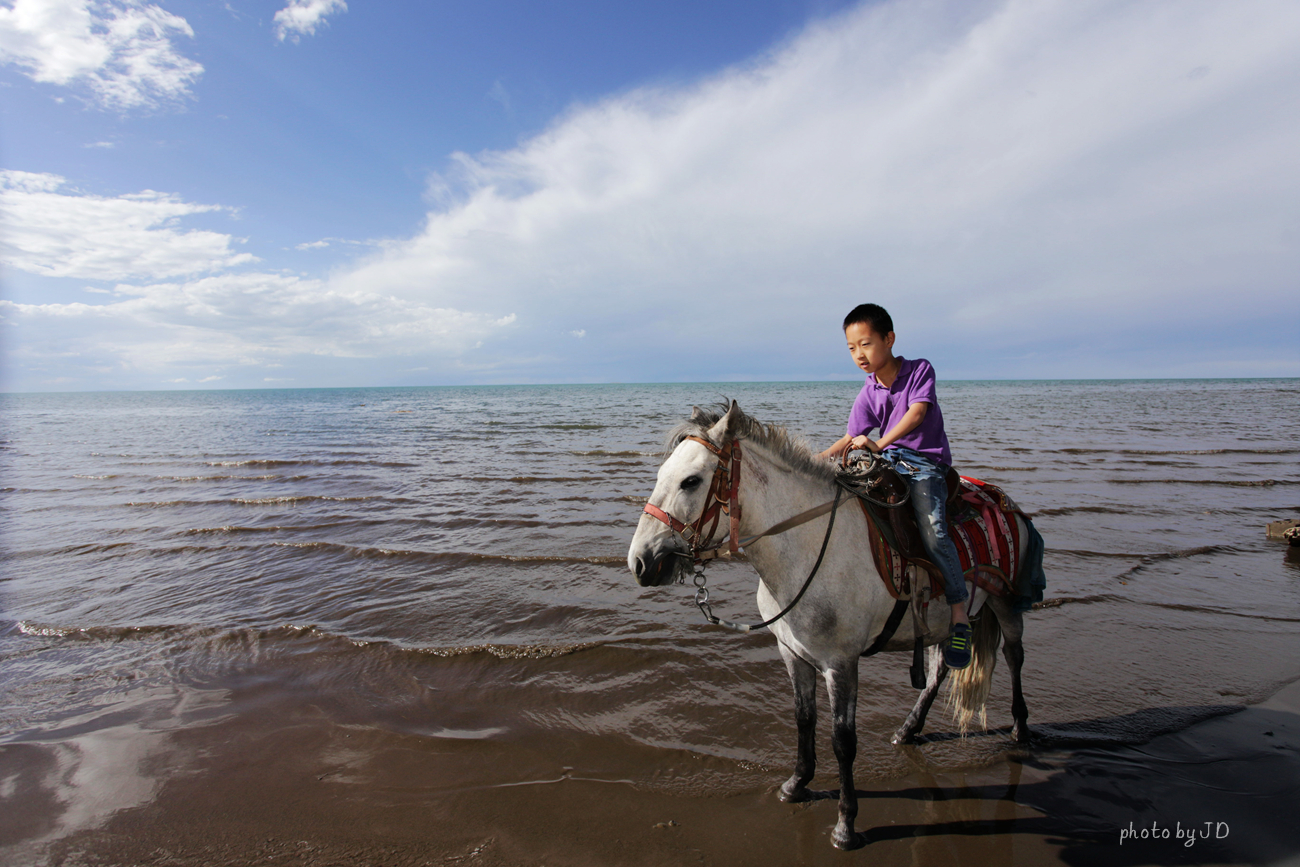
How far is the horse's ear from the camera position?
278cm

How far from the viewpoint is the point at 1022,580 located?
372cm

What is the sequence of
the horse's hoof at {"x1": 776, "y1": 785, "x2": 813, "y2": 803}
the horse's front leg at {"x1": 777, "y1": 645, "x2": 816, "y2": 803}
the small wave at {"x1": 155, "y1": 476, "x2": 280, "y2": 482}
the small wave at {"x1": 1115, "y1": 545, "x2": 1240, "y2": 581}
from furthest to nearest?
the small wave at {"x1": 155, "y1": 476, "x2": 280, "y2": 482}
the small wave at {"x1": 1115, "y1": 545, "x2": 1240, "y2": 581}
the horse's hoof at {"x1": 776, "y1": 785, "x2": 813, "y2": 803}
the horse's front leg at {"x1": 777, "y1": 645, "x2": 816, "y2": 803}

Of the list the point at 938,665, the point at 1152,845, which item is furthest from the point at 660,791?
the point at 1152,845

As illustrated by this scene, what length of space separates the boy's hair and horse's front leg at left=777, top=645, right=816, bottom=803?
2.19 m

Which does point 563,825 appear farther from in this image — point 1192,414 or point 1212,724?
point 1192,414

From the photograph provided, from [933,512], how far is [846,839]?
206 centimetres

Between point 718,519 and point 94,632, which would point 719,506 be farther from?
point 94,632

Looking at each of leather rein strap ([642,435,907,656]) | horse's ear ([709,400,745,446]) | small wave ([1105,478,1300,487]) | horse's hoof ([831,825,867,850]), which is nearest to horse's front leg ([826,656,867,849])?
horse's hoof ([831,825,867,850])

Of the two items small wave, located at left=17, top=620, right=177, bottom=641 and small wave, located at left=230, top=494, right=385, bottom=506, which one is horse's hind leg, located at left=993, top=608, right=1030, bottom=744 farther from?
small wave, located at left=230, top=494, right=385, bottom=506

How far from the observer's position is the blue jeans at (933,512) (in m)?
3.17

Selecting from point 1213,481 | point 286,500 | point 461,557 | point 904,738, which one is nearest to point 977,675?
point 904,738

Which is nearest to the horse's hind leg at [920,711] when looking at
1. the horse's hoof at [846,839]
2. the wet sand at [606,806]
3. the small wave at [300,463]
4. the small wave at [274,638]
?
the wet sand at [606,806]

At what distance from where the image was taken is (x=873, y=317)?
334cm

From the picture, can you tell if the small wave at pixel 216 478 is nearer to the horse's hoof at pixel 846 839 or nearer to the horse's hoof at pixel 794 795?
the horse's hoof at pixel 794 795
